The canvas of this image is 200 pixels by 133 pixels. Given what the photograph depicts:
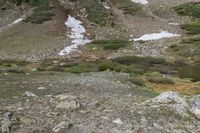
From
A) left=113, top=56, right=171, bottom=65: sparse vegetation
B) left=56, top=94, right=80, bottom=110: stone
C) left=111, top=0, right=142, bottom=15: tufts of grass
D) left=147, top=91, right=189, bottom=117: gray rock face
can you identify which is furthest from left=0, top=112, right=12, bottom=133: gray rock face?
left=111, top=0, right=142, bottom=15: tufts of grass

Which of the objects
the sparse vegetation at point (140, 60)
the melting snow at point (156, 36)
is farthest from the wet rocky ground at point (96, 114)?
the melting snow at point (156, 36)

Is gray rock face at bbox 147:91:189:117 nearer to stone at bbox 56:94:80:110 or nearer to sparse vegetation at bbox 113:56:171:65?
stone at bbox 56:94:80:110

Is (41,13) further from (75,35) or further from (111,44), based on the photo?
(111,44)

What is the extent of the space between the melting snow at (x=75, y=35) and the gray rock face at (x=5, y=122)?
60.5m

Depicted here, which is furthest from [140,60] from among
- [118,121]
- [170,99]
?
[118,121]

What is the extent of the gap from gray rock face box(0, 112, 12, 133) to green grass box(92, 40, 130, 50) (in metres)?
66.3

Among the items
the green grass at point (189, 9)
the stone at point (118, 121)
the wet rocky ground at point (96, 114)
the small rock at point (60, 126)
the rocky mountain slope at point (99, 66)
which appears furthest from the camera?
the green grass at point (189, 9)

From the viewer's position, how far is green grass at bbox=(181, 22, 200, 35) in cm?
10438

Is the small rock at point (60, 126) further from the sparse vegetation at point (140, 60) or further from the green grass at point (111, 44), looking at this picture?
the green grass at point (111, 44)

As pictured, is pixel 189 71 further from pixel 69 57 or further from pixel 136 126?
pixel 136 126

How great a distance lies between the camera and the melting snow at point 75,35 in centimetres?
8700

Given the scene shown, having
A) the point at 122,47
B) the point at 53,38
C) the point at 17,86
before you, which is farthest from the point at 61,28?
the point at 17,86

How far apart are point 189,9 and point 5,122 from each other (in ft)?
355

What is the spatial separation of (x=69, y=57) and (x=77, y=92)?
51510 millimetres
